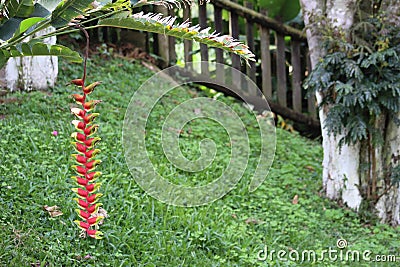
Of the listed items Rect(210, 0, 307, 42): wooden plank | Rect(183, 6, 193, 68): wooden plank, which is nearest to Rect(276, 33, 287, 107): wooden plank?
Rect(210, 0, 307, 42): wooden plank

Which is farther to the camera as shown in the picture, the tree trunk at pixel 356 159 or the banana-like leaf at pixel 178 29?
the tree trunk at pixel 356 159

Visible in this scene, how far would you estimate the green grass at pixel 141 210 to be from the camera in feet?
11.0

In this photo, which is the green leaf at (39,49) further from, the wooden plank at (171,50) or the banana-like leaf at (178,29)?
the wooden plank at (171,50)

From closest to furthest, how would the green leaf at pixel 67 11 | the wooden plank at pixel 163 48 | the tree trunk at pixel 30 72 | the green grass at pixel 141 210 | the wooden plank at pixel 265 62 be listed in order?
the green leaf at pixel 67 11 → the green grass at pixel 141 210 → the tree trunk at pixel 30 72 → the wooden plank at pixel 265 62 → the wooden plank at pixel 163 48

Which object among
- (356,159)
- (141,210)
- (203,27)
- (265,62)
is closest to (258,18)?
(265,62)

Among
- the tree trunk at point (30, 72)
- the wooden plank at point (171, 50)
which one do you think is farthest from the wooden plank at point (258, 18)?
the tree trunk at point (30, 72)

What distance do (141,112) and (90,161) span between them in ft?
10.6

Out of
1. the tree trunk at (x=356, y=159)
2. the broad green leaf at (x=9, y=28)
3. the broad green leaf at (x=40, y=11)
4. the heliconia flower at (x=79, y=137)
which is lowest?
the tree trunk at (x=356, y=159)

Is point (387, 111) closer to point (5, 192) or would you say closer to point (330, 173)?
point (330, 173)

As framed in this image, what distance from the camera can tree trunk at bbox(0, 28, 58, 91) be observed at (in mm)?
5246

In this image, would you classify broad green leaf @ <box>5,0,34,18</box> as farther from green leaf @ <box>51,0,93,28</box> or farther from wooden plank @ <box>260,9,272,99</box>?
wooden plank @ <box>260,9,272,99</box>

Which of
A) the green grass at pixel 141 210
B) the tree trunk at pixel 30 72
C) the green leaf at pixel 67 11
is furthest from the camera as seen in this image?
the tree trunk at pixel 30 72

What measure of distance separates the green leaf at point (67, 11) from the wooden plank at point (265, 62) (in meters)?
4.78

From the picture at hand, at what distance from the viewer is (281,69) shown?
676 cm
